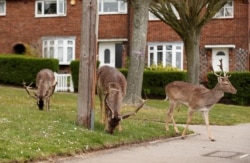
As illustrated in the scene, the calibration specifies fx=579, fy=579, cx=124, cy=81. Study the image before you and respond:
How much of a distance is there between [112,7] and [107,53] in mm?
3190

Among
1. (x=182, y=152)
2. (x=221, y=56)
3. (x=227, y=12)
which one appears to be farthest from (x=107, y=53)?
(x=182, y=152)

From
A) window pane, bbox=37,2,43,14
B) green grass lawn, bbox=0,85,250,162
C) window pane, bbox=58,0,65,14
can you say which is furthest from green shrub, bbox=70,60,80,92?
green grass lawn, bbox=0,85,250,162

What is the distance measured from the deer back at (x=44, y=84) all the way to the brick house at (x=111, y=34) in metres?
17.6

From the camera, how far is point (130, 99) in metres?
23.5

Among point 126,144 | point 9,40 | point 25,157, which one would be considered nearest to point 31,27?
point 9,40

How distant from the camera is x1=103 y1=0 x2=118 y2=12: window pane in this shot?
3978 centimetres

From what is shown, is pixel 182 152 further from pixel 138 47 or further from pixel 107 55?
pixel 107 55

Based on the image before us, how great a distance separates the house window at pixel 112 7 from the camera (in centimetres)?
3946

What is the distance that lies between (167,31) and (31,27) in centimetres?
1012

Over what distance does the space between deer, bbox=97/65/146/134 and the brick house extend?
21.0 metres

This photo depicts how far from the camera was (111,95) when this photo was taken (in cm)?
1406

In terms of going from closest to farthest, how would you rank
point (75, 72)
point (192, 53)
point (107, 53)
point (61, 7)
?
point (192, 53)
point (75, 72)
point (107, 53)
point (61, 7)

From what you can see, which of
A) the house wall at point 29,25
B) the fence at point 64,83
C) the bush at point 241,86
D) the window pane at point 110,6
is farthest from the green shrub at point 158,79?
the house wall at point 29,25

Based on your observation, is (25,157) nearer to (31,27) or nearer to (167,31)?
(167,31)
